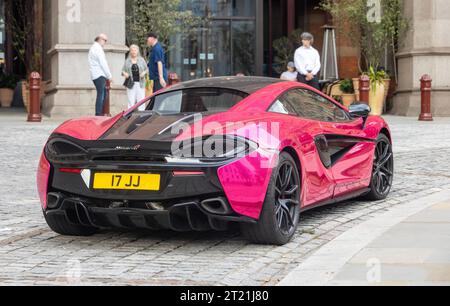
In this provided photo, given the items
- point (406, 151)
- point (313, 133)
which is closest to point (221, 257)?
point (313, 133)

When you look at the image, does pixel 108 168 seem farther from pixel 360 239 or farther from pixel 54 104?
pixel 54 104

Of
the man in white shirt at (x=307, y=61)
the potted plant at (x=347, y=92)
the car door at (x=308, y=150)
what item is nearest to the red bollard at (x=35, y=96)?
the man in white shirt at (x=307, y=61)

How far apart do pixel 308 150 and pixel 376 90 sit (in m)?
17.2

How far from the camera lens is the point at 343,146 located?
7.57m

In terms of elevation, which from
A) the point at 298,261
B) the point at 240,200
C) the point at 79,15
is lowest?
the point at 298,261

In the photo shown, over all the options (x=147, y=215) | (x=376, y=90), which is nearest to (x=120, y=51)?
(x=376, y=90)

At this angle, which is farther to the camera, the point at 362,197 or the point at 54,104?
the point at 54,104

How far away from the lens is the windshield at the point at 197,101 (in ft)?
22.6

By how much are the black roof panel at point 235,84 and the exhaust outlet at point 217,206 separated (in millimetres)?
1236

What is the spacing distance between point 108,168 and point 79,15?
52.8ft

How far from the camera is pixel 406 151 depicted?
13500 mm

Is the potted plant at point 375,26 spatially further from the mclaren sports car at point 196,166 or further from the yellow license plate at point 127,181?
the yellow license plate at point 127,181
